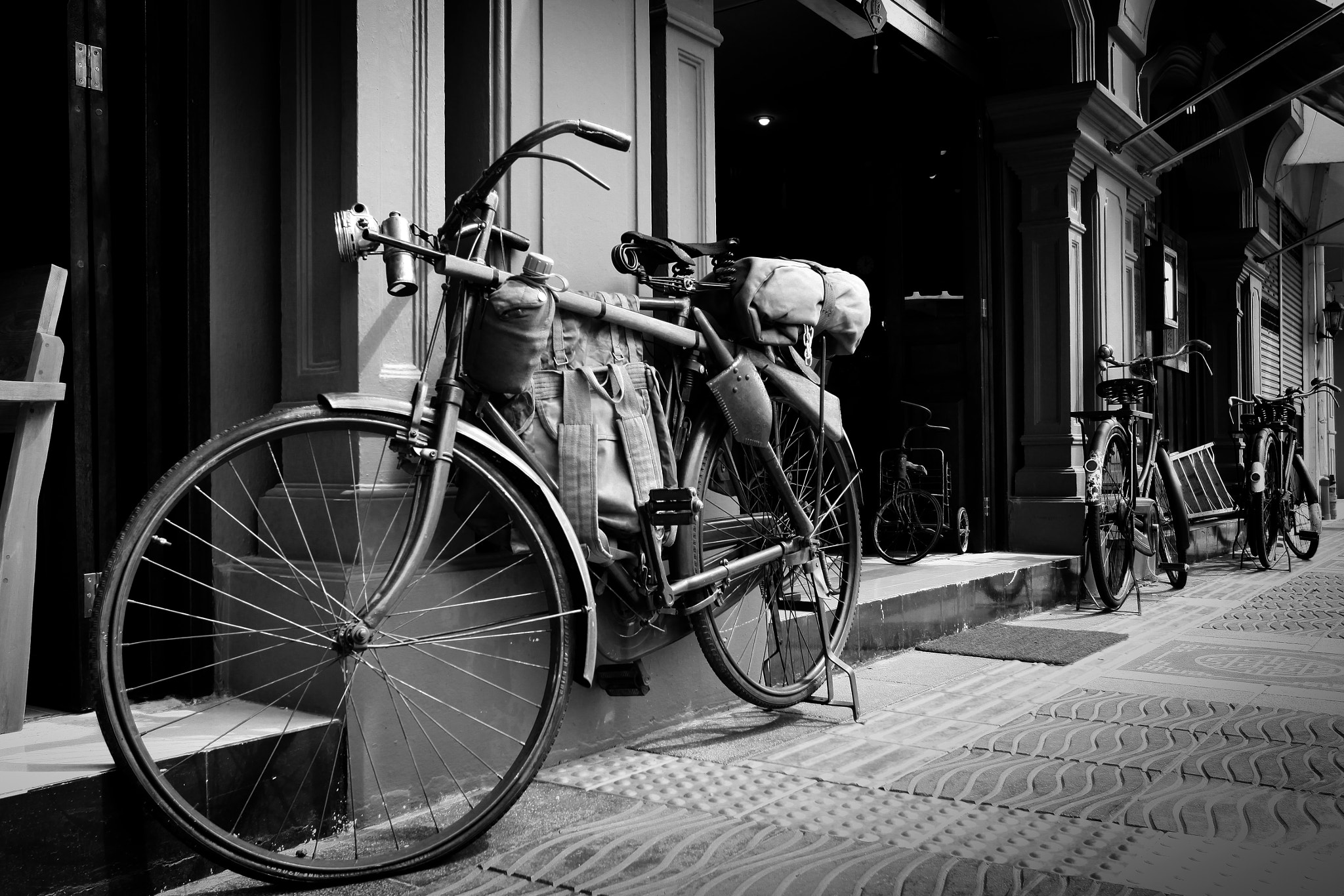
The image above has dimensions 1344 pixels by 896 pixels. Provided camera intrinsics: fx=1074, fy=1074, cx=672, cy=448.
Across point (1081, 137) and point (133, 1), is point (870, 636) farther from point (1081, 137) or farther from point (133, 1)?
point (1081, 137)

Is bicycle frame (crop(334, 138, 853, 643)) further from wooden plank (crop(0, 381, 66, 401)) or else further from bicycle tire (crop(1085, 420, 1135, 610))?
bicycle tire (crop(1085, 420, 1135, 610))

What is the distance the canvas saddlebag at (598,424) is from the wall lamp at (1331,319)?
1731cm

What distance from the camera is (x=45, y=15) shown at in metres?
2.53

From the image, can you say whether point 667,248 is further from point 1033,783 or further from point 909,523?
point 909,523

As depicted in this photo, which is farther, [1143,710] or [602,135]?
[1143,710]

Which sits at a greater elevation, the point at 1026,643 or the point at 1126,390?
the point at 1126,390

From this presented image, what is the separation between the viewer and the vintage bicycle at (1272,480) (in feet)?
26.4

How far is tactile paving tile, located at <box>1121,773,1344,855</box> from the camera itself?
2.28 meters

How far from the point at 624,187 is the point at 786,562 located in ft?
4.19

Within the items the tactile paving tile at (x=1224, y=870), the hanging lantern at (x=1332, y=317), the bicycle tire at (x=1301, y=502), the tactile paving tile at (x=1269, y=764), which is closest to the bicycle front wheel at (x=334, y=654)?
the tactile paving tile at (x=1224, y=870)

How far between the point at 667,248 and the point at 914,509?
4.30m

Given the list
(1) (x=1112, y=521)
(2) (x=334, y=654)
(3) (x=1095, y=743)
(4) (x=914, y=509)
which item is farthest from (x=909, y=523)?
(2) (x=334, y=654)

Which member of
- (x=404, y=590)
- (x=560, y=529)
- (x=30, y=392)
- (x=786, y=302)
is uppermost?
(x=786, y=302)

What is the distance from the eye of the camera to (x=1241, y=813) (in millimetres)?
2439
